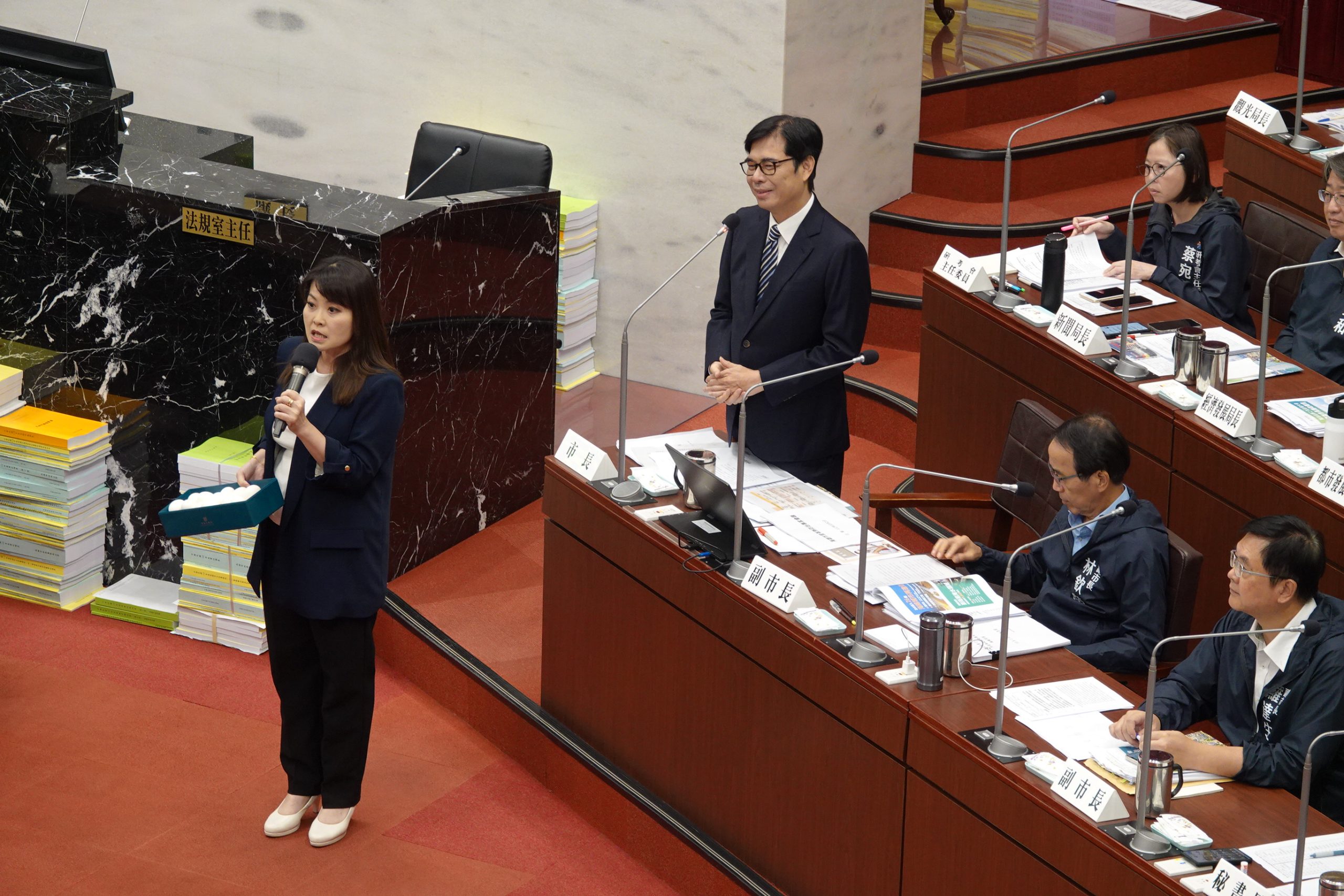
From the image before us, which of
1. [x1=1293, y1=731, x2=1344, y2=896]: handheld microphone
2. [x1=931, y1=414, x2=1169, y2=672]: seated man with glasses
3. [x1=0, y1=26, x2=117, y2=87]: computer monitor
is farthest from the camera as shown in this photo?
[x1=0, y1=26, x2=117, y2=87]: computer monitor

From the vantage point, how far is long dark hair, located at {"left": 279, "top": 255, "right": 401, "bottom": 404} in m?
3.48

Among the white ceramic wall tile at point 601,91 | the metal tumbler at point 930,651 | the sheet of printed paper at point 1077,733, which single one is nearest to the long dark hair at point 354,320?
the metal tumbler at point 930,651

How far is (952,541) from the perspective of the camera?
3.64 m

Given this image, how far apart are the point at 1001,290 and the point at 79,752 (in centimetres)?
274

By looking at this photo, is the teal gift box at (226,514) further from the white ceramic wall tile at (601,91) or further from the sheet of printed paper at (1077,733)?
the white ceramic wall tile at (601,91)

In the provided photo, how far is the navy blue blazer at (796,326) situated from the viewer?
381cm

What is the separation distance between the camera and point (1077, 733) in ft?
9.46

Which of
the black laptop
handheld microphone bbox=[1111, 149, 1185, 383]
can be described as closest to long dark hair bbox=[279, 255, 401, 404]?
the black laptop

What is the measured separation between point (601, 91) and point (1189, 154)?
78.7 inches

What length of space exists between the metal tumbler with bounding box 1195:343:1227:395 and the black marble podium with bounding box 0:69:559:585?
6.59 feet

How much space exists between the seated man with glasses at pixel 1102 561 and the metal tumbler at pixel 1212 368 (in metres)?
0.63

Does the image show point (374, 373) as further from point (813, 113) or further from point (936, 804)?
point (813, 113)

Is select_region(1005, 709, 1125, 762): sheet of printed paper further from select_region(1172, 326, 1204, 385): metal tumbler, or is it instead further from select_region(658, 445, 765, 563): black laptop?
select_region(1172, 326, 1204, 385): metal tumbler

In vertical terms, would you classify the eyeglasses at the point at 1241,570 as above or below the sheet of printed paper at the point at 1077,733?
above
